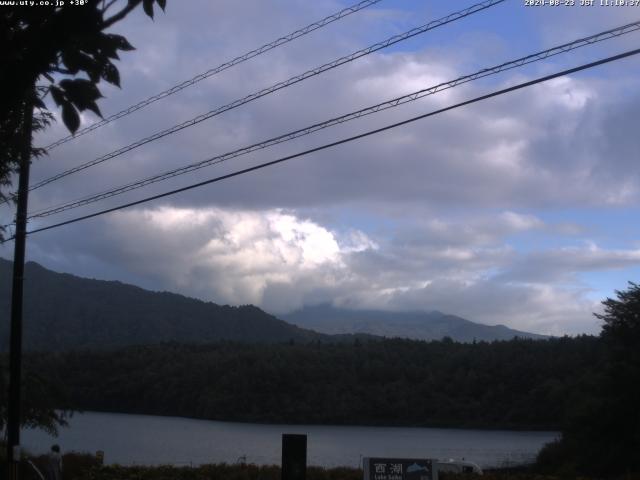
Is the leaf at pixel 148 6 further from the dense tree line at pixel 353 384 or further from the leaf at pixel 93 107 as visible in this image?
the dense tree line at pixel 353 384

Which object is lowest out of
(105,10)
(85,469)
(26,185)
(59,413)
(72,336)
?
(85,469)

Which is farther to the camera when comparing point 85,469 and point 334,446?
point 334,446

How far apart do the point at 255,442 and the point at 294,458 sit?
5130cm

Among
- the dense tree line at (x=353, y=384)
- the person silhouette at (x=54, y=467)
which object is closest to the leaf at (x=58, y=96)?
the person silhouette at (x=54, y=467)

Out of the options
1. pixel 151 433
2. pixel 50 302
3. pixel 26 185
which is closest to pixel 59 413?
pixel 26 185

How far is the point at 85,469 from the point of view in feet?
76.6

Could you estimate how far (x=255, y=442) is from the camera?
63156 millimetres

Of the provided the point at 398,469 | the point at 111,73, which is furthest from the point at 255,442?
the point at 111,73

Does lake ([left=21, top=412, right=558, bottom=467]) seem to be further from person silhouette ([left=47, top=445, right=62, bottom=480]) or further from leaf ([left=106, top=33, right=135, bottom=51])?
leaf ([left=106, top=33, right=135, bottom=51])

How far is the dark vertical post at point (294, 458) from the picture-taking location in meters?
13.4

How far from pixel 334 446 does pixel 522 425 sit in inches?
1449

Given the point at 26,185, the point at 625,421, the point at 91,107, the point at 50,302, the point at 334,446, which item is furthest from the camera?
the point at 50,302

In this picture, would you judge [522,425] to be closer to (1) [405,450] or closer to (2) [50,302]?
(1) [405,450]

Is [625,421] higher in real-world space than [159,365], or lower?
lower
